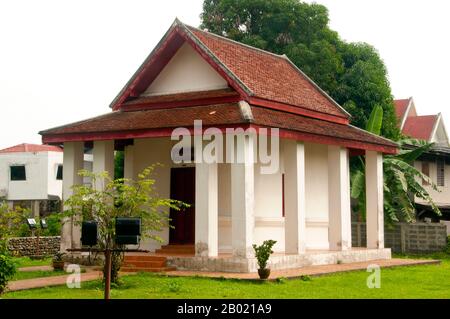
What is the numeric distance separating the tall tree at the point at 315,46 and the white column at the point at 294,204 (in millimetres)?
12611

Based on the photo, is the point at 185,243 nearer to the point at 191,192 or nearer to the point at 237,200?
the point at 191,192

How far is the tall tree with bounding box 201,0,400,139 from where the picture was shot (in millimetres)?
29188

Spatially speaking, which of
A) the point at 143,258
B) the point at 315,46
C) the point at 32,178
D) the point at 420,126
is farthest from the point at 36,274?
the point at 420,126

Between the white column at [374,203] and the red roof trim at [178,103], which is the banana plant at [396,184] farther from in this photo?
the red roof trim at [178,103]

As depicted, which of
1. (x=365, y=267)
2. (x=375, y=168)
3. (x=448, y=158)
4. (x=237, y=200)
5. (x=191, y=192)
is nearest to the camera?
(x=237, y=200)

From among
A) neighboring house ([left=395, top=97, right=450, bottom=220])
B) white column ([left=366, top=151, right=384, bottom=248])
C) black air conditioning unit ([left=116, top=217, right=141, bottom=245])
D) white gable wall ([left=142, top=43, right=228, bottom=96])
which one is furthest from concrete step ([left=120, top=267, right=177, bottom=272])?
neighboring house ([left=395, top=97, right=450, bottom=220])

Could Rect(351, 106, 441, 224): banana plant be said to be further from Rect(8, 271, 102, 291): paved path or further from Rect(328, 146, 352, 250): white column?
Rect(8, 271, 102, 291): paved path

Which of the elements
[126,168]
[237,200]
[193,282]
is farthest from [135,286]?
[126,168]

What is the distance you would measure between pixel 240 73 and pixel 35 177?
24.5 meters

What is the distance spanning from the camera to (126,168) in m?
19.2

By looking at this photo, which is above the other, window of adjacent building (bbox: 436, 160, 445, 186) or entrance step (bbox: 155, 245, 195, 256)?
window of adjacent building (bbox: 436, 160, 445, 186)

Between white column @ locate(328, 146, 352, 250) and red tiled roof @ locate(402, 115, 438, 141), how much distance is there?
2438 cm
